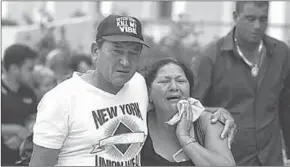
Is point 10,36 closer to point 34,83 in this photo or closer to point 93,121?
point 34,83

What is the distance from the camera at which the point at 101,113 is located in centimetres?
321

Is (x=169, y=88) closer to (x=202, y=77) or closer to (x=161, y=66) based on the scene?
(x=161, y=66)

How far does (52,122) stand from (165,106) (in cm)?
81

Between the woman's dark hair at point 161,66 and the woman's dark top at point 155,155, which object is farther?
the woman's dark hair at point 161,66

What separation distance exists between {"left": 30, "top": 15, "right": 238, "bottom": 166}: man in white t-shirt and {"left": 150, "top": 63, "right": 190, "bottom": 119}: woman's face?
0.22m

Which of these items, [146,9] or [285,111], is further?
[146,9]

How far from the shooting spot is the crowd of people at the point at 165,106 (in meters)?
3.18

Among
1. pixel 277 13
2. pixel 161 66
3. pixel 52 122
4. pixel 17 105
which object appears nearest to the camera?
pixel 52 122

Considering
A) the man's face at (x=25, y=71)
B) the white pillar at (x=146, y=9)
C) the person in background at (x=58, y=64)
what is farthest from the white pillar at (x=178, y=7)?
the man's face at (x=25, y=71)

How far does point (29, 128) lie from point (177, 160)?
96.5 inches

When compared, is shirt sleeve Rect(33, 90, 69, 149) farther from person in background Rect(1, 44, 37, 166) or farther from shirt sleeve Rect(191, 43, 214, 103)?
person in background Rect(1, 44, 37, 166)

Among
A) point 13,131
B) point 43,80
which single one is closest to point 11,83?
point 13,131

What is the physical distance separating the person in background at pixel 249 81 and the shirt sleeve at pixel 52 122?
178cm

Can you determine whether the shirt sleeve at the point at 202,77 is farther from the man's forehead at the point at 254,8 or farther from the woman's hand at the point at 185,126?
the woman's hand at the point at 185,126
